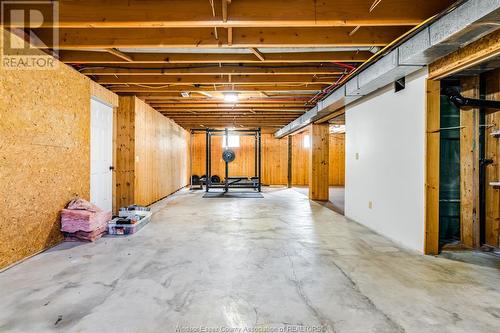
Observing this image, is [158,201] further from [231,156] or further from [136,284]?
[136,284]

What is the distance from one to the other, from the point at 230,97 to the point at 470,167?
377cm

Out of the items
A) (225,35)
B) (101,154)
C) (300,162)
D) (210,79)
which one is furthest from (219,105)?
(300,162)

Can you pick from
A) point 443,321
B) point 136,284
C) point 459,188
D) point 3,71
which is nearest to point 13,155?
point 3,71

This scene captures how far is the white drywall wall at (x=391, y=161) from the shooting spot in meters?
2.96

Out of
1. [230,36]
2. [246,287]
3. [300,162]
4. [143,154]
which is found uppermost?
[230,36]

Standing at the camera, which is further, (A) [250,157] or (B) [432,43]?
(A) [250,157]

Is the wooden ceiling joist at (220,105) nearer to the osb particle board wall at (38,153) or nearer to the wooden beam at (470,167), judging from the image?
the osb particle board wall at (38,153)

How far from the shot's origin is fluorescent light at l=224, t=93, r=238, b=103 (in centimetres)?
486

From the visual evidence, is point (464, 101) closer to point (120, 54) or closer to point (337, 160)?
point (120, 54)

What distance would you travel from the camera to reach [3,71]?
2379mm

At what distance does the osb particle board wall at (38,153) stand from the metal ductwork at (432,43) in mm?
3727

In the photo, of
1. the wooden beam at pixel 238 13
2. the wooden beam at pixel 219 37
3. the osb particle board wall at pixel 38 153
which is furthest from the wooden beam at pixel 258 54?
the osb particle board wall at pixel 38 153

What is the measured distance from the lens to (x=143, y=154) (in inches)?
219

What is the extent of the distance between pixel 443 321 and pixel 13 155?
3.63 metres
